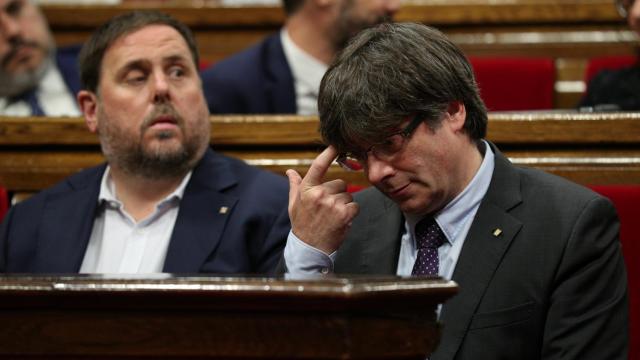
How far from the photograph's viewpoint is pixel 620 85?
4.37 feet

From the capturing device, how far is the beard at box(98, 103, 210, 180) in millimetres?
1117

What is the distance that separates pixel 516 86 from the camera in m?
1.53

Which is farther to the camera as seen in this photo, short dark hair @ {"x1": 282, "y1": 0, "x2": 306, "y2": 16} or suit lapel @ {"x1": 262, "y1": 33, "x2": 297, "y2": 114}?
short dark hair @ {"x1": 282, "y1": 0, "x2": 306, "y2": 16}

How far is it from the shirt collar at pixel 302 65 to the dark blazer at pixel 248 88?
0.03 metres

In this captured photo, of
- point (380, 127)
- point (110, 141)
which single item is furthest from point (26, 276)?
point (110, 141)

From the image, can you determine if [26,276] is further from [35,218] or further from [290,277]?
[35,218]

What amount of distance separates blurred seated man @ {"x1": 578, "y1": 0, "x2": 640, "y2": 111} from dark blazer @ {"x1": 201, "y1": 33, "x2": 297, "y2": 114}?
41 centimetres

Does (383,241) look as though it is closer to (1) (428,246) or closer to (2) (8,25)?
(1) (428,246)

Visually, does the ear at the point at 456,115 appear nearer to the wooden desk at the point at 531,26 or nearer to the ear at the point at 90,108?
the ear at the point at 90,108

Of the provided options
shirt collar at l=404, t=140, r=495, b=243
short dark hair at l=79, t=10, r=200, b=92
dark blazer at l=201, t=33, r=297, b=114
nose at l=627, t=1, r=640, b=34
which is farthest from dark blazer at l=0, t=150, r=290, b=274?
nose at l=627, t=1, r=640, b=34

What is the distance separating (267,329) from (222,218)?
1.62ft

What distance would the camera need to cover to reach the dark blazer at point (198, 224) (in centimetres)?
106

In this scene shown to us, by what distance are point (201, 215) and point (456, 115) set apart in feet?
1.13

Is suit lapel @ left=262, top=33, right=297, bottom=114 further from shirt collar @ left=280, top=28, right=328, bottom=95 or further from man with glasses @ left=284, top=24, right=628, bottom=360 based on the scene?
man with glasses @ left=284, top=24, right=628, bottom=360
